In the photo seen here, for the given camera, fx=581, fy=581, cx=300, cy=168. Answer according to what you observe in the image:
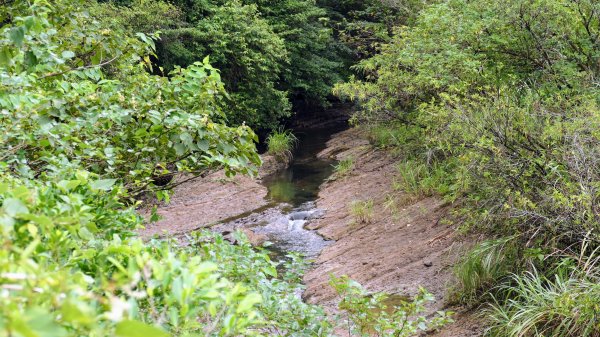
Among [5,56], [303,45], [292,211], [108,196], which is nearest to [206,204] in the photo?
[292,211]

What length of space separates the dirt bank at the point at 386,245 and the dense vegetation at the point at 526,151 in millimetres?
628

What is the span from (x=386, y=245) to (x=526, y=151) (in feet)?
12.3

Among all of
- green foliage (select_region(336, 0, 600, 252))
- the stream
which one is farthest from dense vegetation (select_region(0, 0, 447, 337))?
the stream

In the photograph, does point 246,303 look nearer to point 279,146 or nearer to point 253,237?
point 253,237

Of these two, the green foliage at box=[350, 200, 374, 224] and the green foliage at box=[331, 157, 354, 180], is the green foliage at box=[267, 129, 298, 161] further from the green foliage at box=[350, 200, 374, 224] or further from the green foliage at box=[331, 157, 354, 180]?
the green foliage at box=[350, 200, 374, 224]

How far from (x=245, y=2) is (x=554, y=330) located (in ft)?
55.6

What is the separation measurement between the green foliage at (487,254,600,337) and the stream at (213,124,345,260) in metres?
2.99

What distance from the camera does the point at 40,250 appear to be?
179cm

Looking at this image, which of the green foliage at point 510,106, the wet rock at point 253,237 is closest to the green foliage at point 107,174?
the green foliage at point 510,106

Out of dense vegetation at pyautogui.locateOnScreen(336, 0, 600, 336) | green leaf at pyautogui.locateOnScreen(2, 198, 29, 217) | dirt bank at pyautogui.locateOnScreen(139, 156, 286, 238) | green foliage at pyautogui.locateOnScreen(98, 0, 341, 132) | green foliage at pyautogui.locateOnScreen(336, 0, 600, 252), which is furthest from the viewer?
green foliage at pyautogui.locateOnScreen(98, 0, 341, 132)

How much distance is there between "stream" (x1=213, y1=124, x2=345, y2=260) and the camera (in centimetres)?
1111

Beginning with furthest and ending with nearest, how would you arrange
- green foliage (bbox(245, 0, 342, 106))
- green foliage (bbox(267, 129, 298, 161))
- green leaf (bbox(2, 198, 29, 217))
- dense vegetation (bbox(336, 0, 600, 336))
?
green foliage (bbox(245, 0, 342, 106)) → green foliage (bbox(267, 129, 298, 161)) → dense vegetation (bbox(336, 0, 600, 336)) → green leaf (bbox(2, 198, 29, 217))

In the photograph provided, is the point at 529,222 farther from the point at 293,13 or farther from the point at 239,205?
Answer: the point at 293,13

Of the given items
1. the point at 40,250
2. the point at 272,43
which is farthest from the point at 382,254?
the point at 272,43
